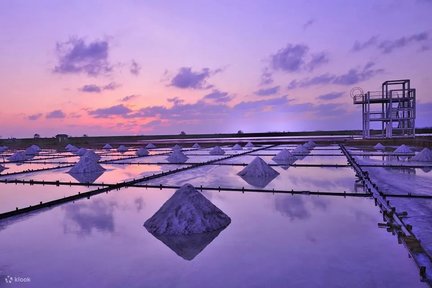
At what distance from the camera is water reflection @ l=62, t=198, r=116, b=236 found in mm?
6465

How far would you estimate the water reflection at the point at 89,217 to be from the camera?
646cm

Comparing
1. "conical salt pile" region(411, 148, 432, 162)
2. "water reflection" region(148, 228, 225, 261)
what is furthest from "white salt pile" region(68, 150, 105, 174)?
"conical salt pile" region(411, 148, 432, 162)

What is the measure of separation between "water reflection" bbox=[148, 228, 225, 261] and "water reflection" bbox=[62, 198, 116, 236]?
1346mm

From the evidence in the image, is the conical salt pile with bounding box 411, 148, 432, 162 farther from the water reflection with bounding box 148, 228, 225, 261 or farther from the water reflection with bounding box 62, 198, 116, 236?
the water reflection with bounding box 62, 198, 116, 236

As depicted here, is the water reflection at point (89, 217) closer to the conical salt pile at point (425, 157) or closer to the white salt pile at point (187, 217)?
the white salt pile at point (187, 217)

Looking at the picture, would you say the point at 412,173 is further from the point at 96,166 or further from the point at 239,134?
the point at 239,134

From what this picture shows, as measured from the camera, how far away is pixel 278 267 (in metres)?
4.44

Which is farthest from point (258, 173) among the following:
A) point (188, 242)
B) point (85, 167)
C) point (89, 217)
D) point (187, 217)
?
point (85, 167)

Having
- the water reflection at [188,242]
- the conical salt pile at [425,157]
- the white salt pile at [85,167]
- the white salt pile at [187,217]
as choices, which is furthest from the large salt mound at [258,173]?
the conical salt pile at [425,157]

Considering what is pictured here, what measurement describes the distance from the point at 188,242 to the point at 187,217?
2.31 feet

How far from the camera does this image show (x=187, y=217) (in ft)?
20.5

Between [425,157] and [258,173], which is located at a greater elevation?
[425,157]

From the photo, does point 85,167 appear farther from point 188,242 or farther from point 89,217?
point 188,242

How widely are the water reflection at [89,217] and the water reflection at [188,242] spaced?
1.35m
